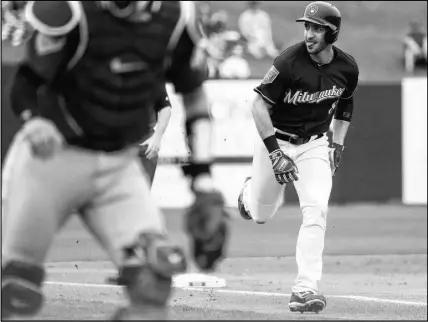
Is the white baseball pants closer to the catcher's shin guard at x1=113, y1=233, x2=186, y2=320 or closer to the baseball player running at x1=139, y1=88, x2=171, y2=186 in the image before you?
Answer: the baseball player running at x1=139, y1=88, x2=171, y2=186

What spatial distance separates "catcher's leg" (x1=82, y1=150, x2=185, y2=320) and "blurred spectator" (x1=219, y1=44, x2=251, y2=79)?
20876mm

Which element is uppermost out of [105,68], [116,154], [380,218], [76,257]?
[380,218]

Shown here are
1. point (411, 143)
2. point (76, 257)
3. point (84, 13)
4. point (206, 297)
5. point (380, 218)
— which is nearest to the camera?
point (84, 13)

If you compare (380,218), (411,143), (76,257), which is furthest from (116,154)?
(411,143)

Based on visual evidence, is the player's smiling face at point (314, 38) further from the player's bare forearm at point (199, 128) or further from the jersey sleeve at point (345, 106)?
the player's bare forearm at point (199, 128)

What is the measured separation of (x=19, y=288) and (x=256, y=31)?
78.8 ft

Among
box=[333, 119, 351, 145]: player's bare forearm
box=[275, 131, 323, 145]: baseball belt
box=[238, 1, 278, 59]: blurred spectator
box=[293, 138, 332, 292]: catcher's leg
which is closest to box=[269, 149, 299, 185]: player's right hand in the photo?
box=[293, 138, 332, 292]: catcher's leg

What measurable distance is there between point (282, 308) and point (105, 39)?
437cm

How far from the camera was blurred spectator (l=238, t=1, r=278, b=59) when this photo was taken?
28672 millimetres

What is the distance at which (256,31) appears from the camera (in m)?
28.7

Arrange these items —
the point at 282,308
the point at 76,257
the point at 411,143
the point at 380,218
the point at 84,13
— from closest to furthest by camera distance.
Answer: the point at 84,13, the point at 282,308, the point at 76,257, the point at 380,218, the point at 411,143

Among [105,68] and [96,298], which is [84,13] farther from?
[96,298]

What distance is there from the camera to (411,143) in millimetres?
23188

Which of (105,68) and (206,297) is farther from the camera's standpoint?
(206,297)
